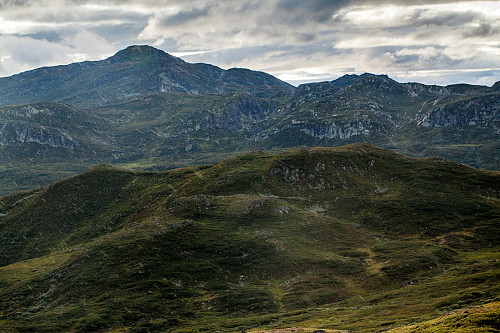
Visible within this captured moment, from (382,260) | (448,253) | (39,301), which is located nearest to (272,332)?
(382,260)

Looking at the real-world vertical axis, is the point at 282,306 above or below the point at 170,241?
below

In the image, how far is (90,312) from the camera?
5925 inches

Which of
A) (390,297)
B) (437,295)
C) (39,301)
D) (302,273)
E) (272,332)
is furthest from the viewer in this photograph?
(302,273)

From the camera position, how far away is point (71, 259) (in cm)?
19825

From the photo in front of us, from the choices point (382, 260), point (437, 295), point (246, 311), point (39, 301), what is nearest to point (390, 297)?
point (437, 295)

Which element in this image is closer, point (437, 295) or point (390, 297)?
point (437, 295)

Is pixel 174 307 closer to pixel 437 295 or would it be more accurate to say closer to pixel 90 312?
pixel 90 312

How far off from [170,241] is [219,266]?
32.2 metres

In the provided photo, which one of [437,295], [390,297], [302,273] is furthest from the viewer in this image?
[302,273]

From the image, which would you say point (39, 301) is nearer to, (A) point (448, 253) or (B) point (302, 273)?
(B) point (302, 273)

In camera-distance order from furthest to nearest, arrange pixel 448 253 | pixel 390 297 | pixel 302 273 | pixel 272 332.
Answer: pixel 448 253, pixel 302 273, pixel 390 297, pixel 272 332

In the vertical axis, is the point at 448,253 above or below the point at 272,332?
below

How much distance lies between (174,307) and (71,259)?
79527mm

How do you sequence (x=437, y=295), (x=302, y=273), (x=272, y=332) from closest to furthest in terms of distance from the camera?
(x=272, y=332)
(x=437, y=295)
(x=302, y=273)
